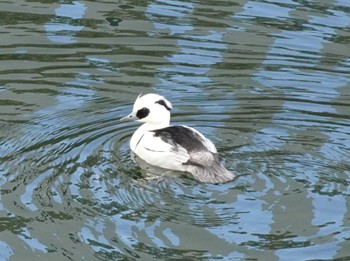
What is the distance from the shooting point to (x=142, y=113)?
1343 cm

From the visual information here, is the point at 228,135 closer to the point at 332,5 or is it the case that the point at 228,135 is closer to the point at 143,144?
the point at 143,144

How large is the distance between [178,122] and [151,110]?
0.69m

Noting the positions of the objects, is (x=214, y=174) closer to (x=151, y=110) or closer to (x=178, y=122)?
(x=151, y=110)

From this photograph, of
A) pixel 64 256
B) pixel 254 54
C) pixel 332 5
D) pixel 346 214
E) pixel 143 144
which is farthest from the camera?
pixel 332 5

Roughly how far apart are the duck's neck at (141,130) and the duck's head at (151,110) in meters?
0.02

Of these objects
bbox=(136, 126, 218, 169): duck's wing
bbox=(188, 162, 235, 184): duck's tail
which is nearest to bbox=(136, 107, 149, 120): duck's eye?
bbox=(136, 126, 218, 169): duck's wing

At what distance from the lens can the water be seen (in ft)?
36.4

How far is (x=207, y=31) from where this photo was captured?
16.5 m

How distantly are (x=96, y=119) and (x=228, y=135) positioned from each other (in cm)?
143

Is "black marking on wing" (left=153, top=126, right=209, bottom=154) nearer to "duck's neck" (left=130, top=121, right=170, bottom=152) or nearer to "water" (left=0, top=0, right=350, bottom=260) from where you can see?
"duck's neck" (left=130, top=121, right=170, bottom=152)

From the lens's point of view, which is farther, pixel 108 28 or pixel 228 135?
pixel 108 28

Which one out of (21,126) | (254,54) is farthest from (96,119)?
(254,54)

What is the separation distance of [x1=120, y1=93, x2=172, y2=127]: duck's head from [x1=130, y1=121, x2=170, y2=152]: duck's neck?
0.02 m

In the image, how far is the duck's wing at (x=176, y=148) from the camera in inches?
497
